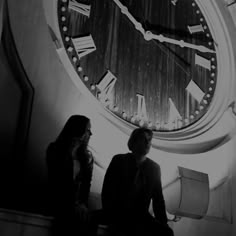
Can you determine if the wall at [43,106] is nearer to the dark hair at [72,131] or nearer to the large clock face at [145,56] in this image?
the large clock face at [145,56]

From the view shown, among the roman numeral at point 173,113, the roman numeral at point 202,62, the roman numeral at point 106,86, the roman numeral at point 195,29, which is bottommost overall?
the roman numeral at point 173,113

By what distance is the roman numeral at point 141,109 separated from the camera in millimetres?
2213

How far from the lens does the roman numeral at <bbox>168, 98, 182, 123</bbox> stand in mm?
2320

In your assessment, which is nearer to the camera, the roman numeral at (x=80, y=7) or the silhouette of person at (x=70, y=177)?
the silhouette of person at (x=70, y=177)

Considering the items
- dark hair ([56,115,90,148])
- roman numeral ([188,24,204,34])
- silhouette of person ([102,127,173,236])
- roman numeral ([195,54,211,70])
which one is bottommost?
silhouette of person ([102,127,173,236])

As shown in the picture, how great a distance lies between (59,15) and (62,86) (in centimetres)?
32

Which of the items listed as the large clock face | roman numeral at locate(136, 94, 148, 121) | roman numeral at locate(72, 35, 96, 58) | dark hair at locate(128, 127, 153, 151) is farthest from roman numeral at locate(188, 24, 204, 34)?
dark hair at locate(128, 127, 153, 151)

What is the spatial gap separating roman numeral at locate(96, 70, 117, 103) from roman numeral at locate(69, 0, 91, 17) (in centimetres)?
28

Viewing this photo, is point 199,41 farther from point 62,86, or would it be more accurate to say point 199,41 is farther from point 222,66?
point 62,86

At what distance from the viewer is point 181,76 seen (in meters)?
2.46

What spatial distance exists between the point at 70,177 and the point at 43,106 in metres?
0.39

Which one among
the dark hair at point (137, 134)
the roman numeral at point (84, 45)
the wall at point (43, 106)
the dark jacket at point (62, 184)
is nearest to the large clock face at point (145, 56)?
the roman numeral at point (84, 45)

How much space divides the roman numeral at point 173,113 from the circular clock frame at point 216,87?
6cm

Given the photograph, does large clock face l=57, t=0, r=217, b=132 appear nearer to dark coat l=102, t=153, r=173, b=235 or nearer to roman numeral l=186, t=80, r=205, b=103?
roman numeral l=186, t=80, r=205, b=103
